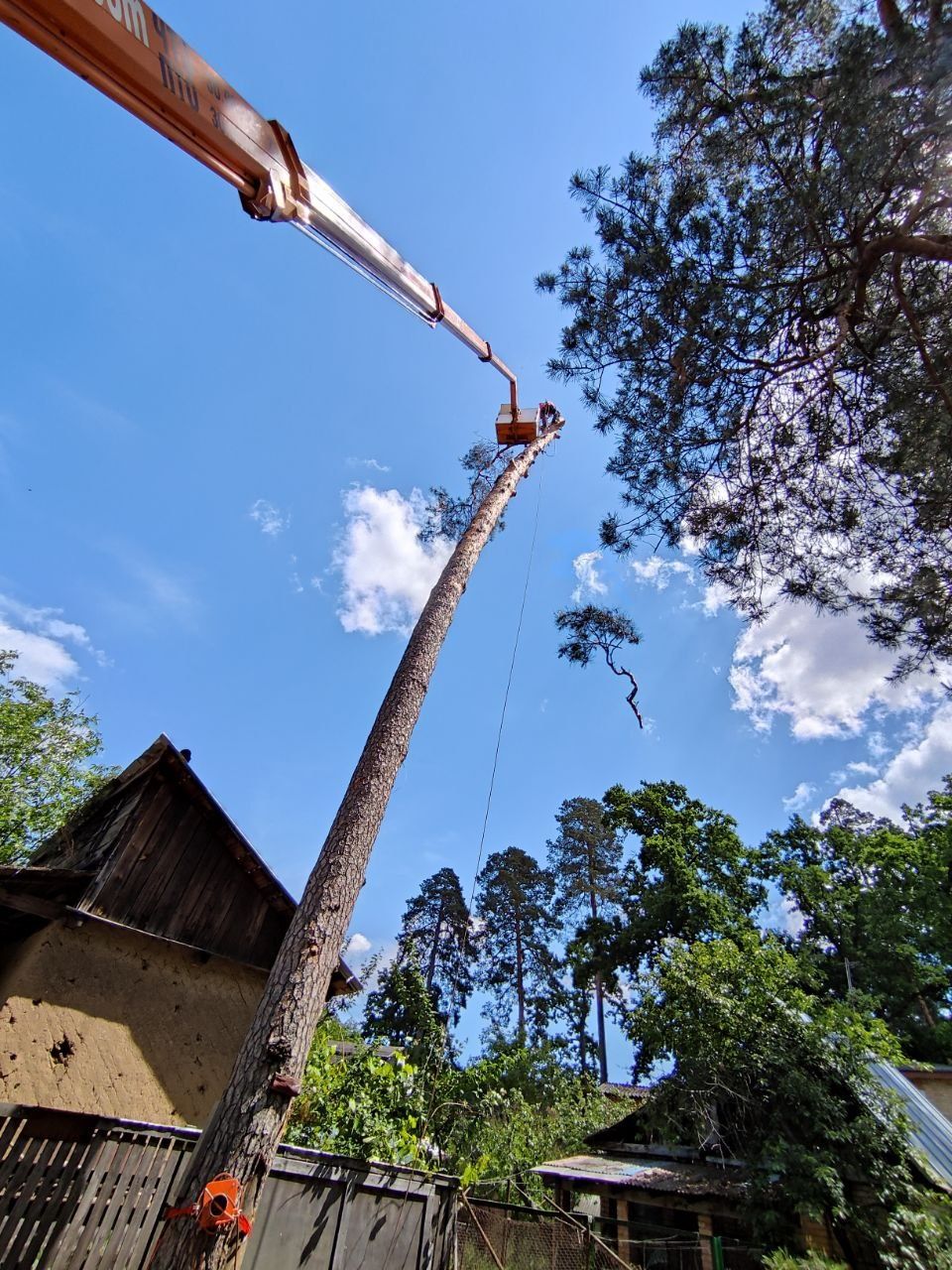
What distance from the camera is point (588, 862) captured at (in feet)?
81.4

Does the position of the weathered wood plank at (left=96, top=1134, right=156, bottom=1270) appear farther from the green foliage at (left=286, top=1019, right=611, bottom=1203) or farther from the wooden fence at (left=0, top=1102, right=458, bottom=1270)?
the green foliage at (left=286, top=1019, right=611, bottom=1203)

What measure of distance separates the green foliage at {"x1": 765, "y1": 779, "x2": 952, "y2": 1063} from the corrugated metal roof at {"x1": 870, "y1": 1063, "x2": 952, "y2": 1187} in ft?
28.3

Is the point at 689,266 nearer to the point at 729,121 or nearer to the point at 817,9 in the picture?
the point at 729,121

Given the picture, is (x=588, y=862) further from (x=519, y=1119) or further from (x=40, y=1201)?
(x=40, y=1201)

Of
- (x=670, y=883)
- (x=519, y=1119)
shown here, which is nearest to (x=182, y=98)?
(x=519, y=1119)

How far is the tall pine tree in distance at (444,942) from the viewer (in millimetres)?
26406

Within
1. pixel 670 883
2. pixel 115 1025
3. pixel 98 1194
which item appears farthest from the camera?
pixel 670 883

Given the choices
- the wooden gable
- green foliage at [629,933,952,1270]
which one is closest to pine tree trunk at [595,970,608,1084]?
green foliage at [629,933,952,1270]

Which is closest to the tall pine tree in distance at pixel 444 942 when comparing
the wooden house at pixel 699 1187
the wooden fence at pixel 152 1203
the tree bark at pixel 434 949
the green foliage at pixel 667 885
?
the tree bark at pixel 434 949

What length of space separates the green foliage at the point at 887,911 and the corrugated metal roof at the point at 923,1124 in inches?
339

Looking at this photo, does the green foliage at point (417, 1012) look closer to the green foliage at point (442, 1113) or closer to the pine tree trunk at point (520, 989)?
the green foliage at point (442, 1113)

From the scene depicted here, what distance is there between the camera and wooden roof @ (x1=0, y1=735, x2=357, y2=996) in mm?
4926

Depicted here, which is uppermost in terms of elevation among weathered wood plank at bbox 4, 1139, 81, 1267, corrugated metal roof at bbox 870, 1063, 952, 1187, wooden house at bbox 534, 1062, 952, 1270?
corrugated metal roof at bbox 870, 1063, 952, 1187

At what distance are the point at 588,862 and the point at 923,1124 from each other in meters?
17.1
